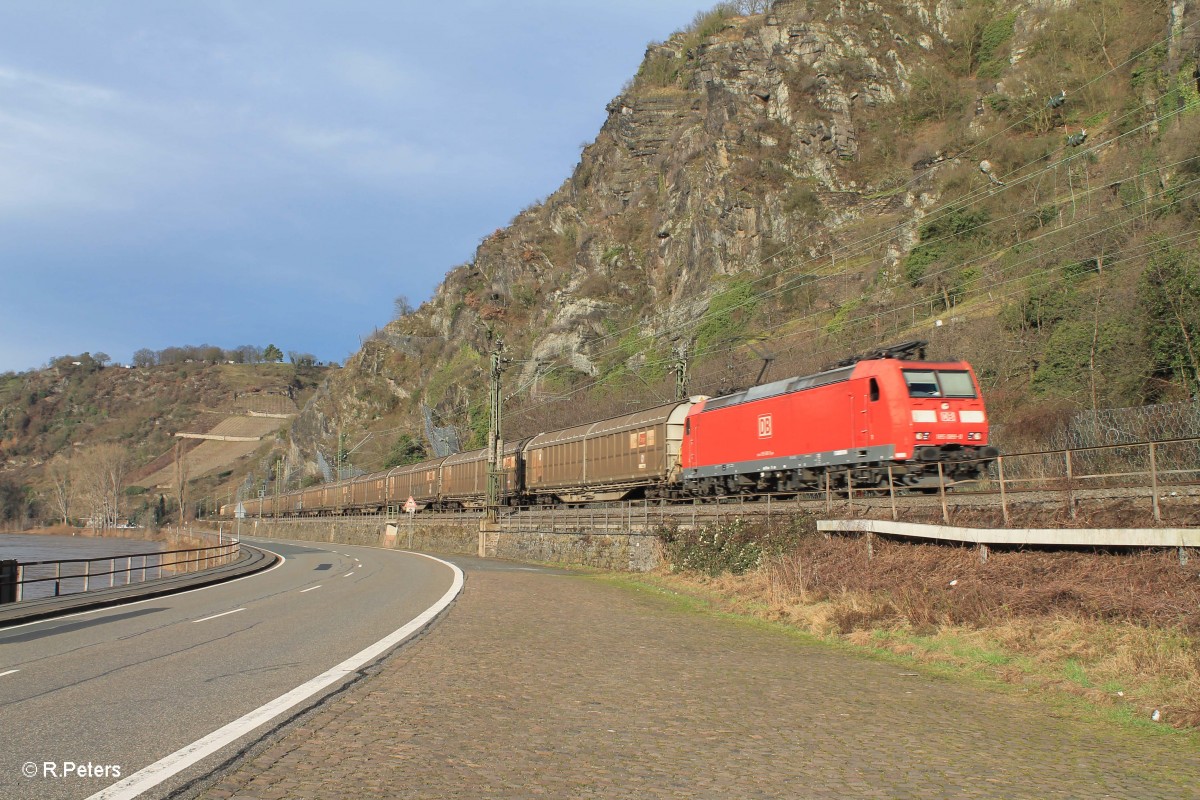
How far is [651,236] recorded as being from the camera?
3538 inches

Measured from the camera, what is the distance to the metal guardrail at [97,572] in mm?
20188

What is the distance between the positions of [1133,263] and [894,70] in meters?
55.5

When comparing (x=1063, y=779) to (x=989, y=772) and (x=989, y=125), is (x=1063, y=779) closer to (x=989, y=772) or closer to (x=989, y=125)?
(x=989, y=772)

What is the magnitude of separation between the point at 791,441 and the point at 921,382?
4747 millimetres

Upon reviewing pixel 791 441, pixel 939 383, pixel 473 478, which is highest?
pixel 939 383

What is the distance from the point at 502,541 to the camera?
135 feet

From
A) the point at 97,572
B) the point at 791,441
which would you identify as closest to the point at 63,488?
the point at 97,572

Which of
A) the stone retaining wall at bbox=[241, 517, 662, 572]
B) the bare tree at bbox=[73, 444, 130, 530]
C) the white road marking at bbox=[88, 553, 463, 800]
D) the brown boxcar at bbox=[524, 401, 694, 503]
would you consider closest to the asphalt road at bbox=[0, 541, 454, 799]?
the white road marking at bbox=[88, 553, 463, 800]

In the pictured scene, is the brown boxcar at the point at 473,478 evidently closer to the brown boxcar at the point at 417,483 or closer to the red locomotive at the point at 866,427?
the brown boxcar at the point at 417,483

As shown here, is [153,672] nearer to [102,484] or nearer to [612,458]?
[612,458]

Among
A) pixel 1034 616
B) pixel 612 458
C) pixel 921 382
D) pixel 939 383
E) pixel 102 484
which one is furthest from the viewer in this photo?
pixel 102 484

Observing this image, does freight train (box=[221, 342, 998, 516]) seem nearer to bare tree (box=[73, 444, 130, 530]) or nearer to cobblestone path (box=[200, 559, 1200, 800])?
cobblestone path (box=[200, 559, 1200, 800])

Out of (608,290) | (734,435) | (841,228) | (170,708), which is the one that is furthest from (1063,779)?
(608,290)

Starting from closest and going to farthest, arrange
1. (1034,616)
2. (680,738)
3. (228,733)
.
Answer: (228,733) < (680,738) < (1034,616)
